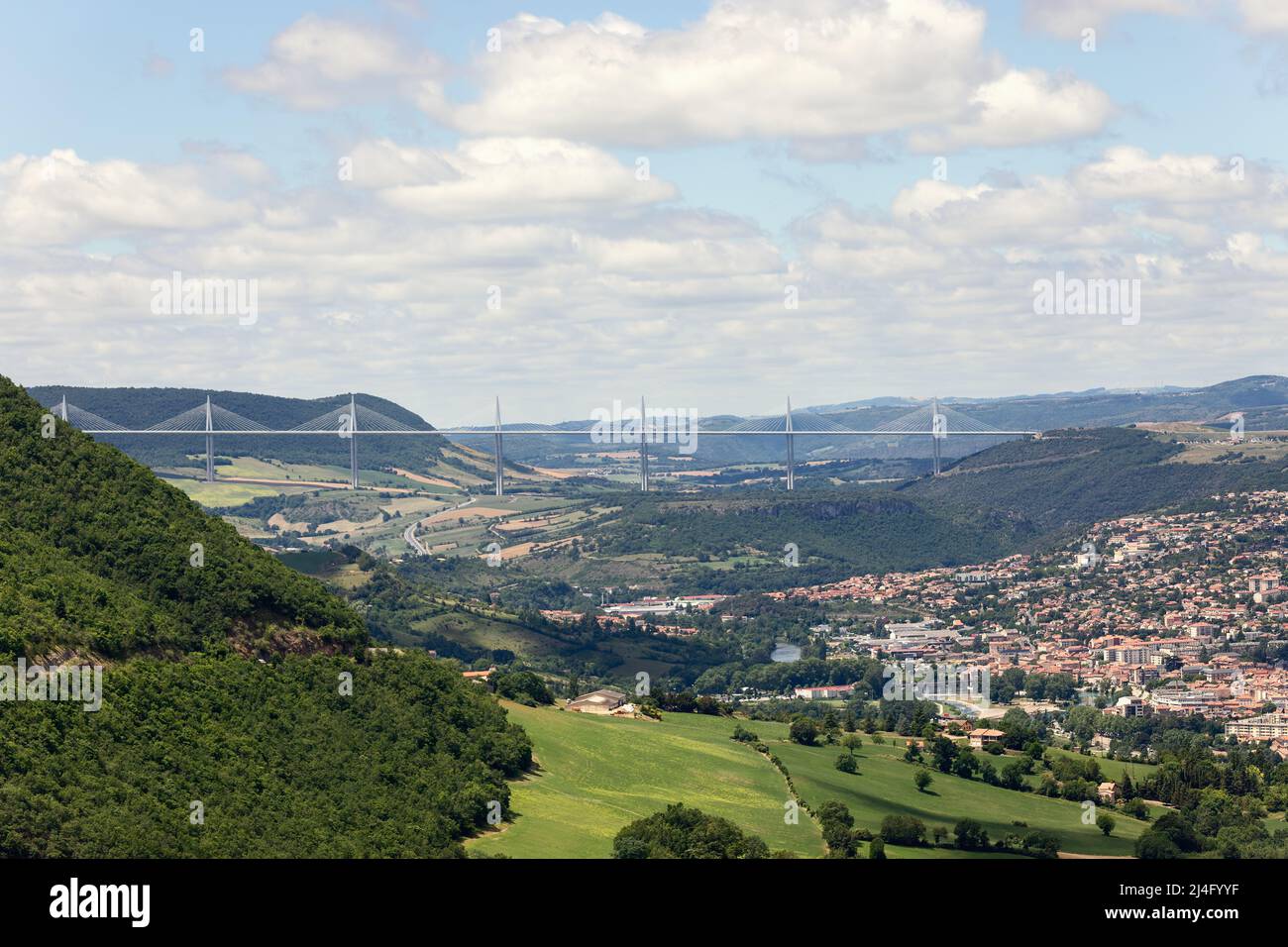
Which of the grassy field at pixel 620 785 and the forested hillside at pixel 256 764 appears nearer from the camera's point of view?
the forested hillside at pixel 256 764

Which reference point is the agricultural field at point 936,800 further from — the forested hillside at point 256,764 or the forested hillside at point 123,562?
the forested hillside at point 123,562

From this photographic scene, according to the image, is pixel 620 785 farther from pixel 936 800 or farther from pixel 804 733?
pixel 804 733

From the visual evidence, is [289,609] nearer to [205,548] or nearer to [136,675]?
[205,548]

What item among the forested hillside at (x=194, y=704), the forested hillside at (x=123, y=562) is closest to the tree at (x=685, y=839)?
the forested hillside at (x=194, y=704)

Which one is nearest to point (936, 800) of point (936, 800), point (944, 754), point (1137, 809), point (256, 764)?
point (936, 800)

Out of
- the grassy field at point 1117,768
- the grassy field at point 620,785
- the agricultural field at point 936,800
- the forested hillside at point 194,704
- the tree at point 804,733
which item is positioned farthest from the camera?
the tree at point 804,733
